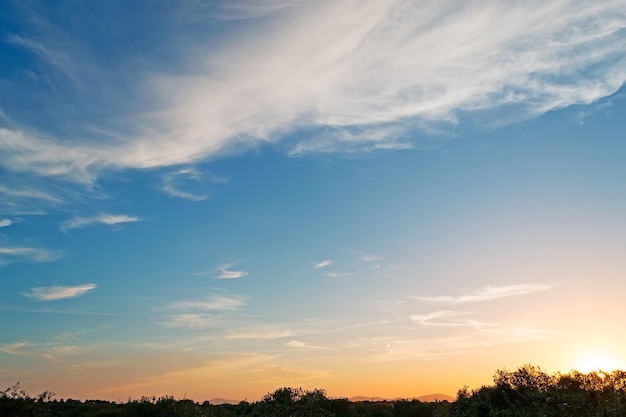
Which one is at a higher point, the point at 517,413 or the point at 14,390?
the point at 14,390

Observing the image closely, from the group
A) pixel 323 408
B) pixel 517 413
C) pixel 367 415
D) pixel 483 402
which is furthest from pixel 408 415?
pixel 517 413

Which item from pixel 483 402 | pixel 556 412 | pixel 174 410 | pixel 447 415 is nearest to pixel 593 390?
pixel 556 412

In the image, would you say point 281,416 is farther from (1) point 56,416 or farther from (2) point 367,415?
(1) point 56,416

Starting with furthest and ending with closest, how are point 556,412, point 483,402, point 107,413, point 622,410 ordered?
point 107,413, point 483,402, point 556,412, point 622,410

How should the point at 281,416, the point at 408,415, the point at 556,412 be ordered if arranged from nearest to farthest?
the point at 556,412 → the point at 281,416 → the point at 408,415

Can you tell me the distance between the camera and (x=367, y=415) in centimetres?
6712

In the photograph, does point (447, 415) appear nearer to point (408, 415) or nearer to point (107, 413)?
point (408, 415)

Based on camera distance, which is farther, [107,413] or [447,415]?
[107,413]

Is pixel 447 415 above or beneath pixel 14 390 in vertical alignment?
beneath

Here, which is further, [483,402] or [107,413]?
[107,413]

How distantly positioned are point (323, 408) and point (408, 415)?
25.1 m

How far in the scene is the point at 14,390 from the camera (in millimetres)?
41844

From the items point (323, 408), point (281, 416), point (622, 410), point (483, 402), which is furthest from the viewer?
point (323, 408)

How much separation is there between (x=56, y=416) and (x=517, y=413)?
170 ft
